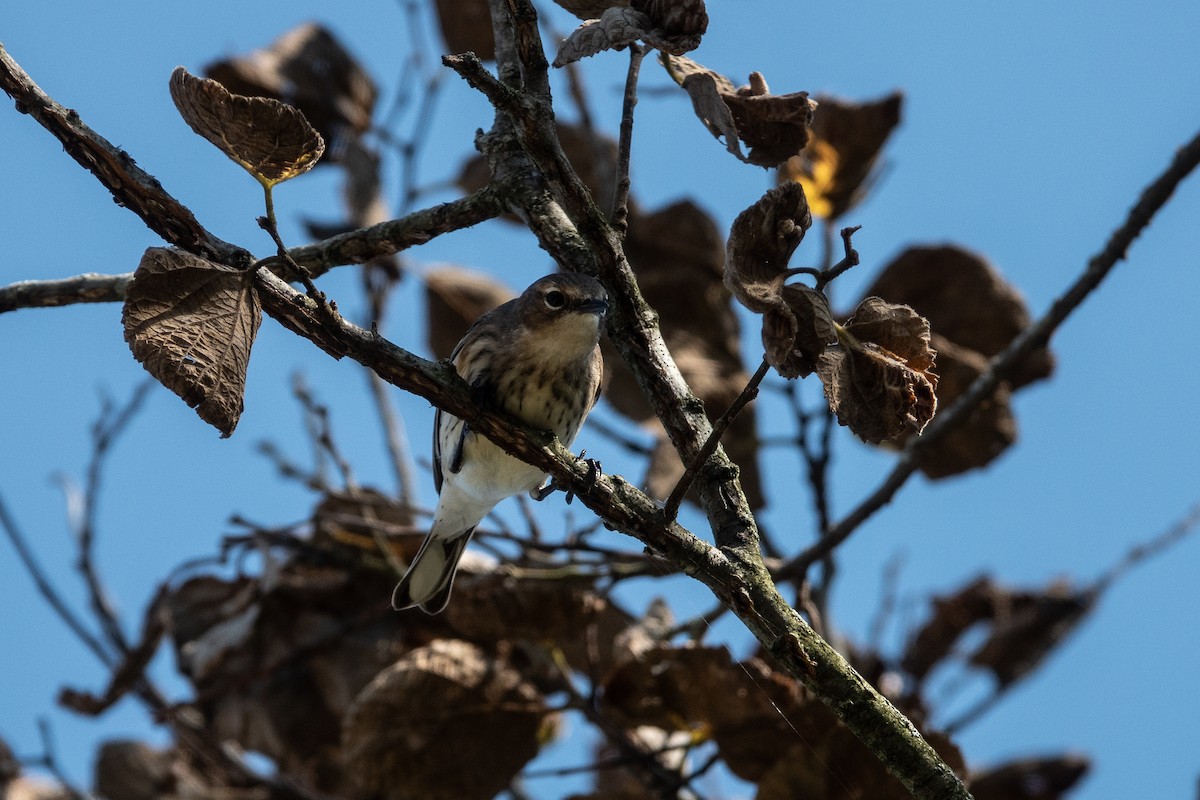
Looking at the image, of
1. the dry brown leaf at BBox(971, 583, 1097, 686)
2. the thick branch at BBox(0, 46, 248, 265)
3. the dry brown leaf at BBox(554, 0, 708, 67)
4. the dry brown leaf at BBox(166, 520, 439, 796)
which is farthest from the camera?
the dry brown leaf at BBox(971, 583, 1097, 686)

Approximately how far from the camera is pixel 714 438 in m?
2.36

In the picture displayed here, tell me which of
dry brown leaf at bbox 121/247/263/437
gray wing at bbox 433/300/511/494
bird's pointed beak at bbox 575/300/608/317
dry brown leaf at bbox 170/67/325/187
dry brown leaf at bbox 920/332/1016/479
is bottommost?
dry brown leaf at bbox 121/247/263/437

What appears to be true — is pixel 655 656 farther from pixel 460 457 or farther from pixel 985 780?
pixel 985 780

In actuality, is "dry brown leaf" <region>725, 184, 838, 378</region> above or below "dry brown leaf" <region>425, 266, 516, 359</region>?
below

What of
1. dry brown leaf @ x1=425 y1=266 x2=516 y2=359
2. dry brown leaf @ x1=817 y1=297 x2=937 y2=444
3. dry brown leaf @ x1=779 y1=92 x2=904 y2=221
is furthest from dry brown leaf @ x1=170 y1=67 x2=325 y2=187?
dry brown leaf @ x1=425 y1=266 x2=516 y2=359

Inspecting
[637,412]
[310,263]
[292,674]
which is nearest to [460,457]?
[637,412]

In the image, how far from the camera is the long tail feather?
4.59 m

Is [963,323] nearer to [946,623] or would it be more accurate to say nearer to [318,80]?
[946,623]

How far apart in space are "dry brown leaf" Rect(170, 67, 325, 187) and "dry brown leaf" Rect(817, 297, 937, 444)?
1.09 m

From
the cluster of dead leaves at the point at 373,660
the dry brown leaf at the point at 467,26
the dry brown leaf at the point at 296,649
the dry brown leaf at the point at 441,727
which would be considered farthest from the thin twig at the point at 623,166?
the dry brown leaf at the point at 467,26

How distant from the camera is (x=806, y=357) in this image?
2.32 m

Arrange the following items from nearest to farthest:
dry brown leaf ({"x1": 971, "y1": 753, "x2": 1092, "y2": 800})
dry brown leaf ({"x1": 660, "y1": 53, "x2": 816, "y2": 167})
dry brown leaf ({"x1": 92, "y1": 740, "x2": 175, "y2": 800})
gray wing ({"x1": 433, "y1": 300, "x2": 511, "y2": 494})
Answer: dry brown leaf ({"x1": 660, "y1": 53, "x2": 816, "y2": 167}) → gray wing ({"x1": 433, "y1": 300, "x2": 511, "y2": 494}) → dry brown leaf ({"x1": 971, "y1": 753, "x2": 1092, "y2": 800}) → dry brown leaf ({"x1": 92, "y1": 740, "x2": 175, "y2": 800})

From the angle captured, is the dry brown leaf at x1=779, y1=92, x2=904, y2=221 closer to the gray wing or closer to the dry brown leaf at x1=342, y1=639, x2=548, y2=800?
the gray wing

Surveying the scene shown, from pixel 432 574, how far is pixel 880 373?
2.74 meters
